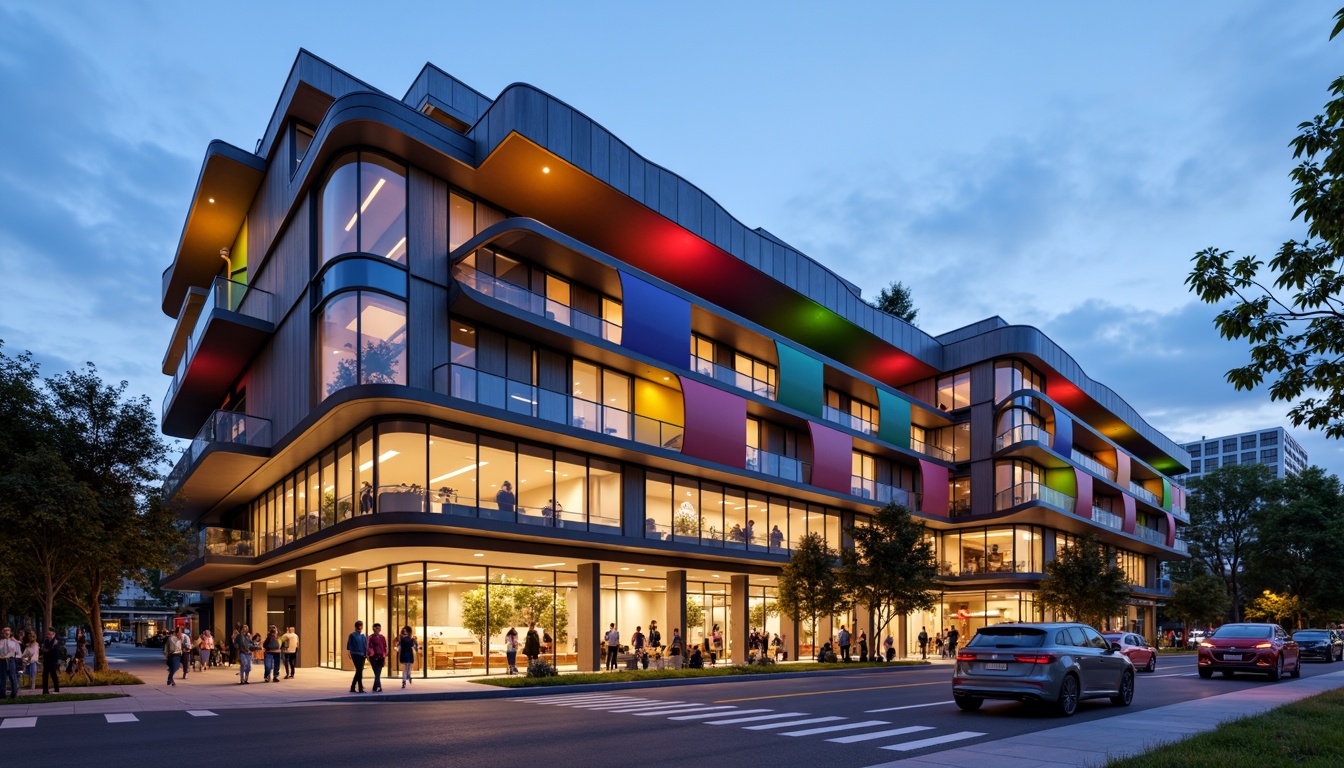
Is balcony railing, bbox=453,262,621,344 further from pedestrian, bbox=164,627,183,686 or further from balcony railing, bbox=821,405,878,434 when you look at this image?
balcony railing, bbox=821,405,878,434

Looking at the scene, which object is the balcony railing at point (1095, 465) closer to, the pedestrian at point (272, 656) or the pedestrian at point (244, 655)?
the pedestrian at point (272, 656)

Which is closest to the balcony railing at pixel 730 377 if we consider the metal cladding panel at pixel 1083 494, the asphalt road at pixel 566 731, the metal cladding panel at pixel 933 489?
the metal cladding panel at pixel 933 489

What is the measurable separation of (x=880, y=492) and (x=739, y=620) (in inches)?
487

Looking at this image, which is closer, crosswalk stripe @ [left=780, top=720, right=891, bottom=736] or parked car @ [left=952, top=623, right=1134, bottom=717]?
A: crosswalk stripe @ [left=780, top=720, right=891, bottom=736]

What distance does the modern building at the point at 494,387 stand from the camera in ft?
88.3

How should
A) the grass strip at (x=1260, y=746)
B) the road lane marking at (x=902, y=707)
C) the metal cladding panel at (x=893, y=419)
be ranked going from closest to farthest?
the grass strip at (x=1260, y=746), the road lane marking at (x=902, y=707), the metal cladding panel at (x=893, y=419)

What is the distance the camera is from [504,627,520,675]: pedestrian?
1114 inches

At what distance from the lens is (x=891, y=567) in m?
36.4

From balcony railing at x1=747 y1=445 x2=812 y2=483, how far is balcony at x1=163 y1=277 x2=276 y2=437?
65.3 ft

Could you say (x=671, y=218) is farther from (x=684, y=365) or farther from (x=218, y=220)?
(x=218, y=220)

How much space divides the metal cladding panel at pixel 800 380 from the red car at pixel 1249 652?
1878 cm

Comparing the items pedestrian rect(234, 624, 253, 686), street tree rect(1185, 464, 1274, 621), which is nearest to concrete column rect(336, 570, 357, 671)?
pedestrian rect(234, 624, 253, 686)

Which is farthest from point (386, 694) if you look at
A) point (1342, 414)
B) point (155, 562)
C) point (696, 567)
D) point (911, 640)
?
point (911, 640)

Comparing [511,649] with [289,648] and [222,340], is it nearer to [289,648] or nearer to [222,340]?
[289,648]
